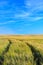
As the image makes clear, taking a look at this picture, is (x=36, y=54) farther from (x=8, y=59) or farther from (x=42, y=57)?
(x=8, y=59)

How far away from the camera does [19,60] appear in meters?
19.8

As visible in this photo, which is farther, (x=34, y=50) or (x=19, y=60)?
(x=34, y=50)

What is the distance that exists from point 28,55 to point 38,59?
0.94 metres

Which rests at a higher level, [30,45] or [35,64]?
[30,45]

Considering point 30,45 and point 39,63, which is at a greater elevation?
point 30,45

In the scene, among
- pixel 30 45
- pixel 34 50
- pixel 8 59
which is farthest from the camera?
pixel 30 45

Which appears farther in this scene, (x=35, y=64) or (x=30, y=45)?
(x=30, y=45)

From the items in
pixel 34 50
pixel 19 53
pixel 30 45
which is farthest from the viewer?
pixel 30 45

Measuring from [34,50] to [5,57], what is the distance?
404 cm

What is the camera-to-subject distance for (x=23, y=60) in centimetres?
1991

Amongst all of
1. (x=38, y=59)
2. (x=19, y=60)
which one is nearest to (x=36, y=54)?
(x=38, y=59)

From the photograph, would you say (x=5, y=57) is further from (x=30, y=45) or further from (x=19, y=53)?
(x=30, y=45)

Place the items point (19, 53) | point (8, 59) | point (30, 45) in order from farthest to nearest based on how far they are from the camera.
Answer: point (30, 45) → point (19, 53) → point (8, 59)

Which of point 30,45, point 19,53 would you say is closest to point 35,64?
point 19,53
